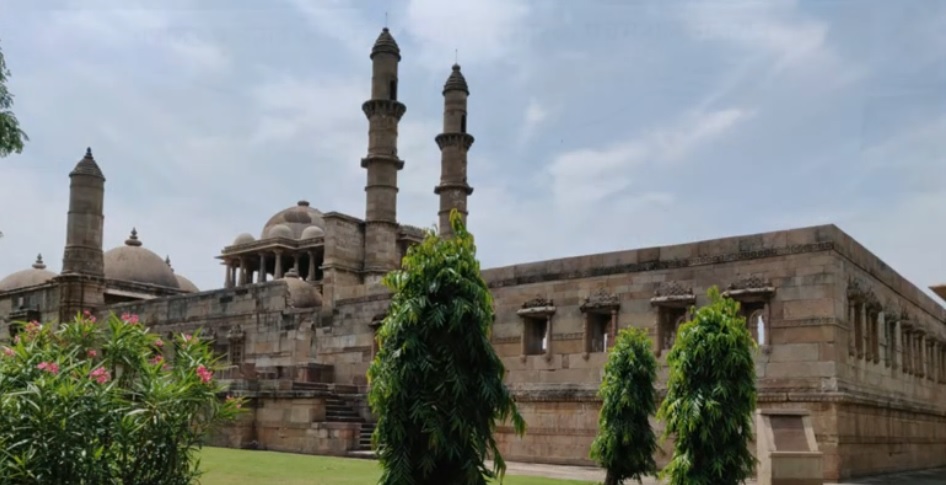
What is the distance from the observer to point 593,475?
16.7 metres

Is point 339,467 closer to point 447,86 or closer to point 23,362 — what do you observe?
point 23,362

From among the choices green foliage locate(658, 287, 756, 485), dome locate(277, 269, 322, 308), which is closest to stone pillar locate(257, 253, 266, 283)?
Answer: dome locate(277, 269, 322, 308)

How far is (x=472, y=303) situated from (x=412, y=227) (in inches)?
1269

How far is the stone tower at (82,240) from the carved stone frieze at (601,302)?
20.0 metres

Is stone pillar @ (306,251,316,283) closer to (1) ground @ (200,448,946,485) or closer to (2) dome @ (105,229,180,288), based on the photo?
(2) dome @ (105,229,180,288)

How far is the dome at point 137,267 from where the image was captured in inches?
1576

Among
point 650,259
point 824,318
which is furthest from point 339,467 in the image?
point 824,318

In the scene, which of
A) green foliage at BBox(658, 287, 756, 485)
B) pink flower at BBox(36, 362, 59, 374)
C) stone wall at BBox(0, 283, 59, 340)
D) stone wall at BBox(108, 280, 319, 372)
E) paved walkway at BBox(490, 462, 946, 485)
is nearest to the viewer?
pink flower at BBox(36, 362, 59, 374)

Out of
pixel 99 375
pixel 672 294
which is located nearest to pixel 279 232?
pixel 672 294

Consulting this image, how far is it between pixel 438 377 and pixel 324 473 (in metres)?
6.27

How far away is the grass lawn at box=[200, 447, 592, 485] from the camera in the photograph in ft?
43.1

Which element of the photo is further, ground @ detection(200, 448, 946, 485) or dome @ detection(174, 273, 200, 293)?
dome @ detection(174, 273, 200, 293)

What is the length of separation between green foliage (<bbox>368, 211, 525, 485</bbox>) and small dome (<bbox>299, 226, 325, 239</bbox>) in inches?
1418

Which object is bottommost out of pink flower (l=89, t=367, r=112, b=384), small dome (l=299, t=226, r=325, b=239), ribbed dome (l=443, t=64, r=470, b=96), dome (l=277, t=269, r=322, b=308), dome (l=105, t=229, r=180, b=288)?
pink flower (l=89, t=367, r=112, b=384)
